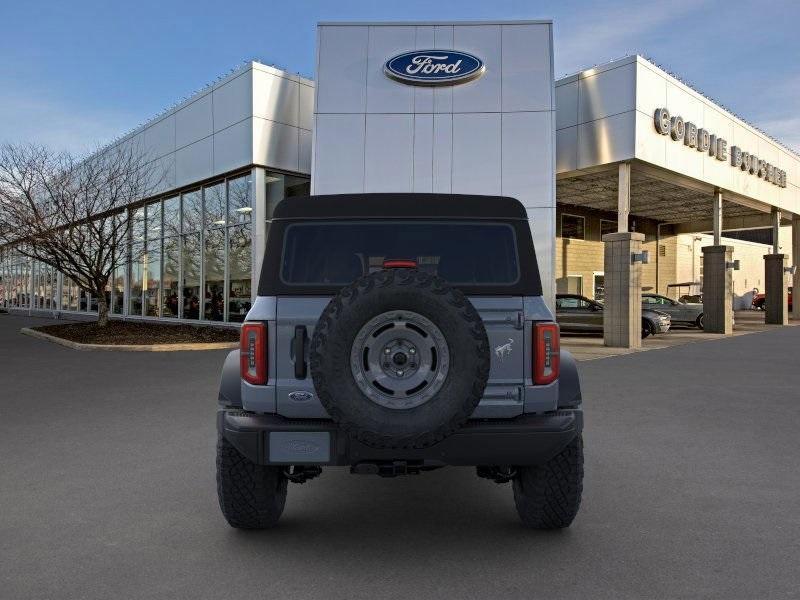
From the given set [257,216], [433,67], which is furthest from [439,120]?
[257,216]

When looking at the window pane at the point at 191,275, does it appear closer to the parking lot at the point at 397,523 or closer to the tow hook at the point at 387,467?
the parking lot at the point at 397,523

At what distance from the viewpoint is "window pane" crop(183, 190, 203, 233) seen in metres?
22.5

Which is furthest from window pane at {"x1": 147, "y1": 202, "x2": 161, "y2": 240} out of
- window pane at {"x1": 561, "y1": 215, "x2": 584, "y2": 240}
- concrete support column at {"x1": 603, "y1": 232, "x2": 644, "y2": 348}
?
A: window pane at {"x1": 561, "y1": 215, "x2": 584, "y2": 240}

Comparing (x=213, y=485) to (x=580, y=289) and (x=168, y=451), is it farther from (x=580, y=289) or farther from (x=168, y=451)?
(x=580, y=289)

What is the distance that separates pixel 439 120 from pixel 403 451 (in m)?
15.2

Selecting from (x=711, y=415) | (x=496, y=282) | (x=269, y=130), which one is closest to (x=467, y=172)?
(x=269, y=130)

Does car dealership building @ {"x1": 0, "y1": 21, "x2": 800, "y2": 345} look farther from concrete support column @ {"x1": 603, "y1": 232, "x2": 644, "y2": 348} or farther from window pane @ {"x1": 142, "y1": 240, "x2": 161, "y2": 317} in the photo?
window pane @ {"x1": 142, "y1": 240, "x2": 161, "y2": 317}

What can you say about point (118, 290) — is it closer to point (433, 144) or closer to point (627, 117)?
point (433, 144)

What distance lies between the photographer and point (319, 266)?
12.2ft

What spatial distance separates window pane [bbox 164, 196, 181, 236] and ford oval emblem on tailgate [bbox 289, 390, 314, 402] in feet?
71.9

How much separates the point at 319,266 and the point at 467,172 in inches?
551

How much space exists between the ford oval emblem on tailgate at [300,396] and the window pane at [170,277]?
21584mm

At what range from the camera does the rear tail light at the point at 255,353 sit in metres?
3.39

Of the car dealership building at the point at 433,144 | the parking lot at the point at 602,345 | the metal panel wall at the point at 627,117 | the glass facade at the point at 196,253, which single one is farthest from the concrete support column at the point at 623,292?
the glass facade at the point at 196,253
